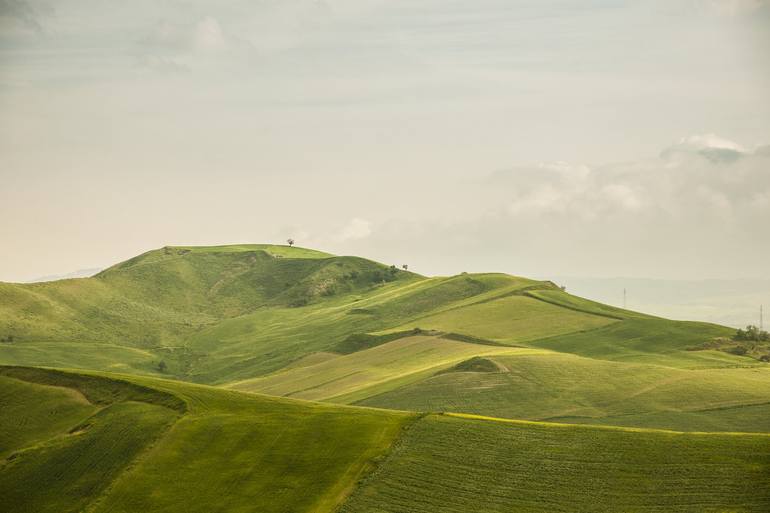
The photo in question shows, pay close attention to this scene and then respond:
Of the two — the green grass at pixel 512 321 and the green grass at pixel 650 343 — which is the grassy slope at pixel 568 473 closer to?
the green grass at pixel 650 343

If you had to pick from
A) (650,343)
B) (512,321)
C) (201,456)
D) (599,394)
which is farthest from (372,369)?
(201,456)

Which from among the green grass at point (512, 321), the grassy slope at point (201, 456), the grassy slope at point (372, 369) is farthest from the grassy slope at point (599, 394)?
the green grass at point (512, 321)

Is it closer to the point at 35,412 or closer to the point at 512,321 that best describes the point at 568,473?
the point at 35,412

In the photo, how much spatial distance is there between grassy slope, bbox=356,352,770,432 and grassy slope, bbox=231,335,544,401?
29.2 feet

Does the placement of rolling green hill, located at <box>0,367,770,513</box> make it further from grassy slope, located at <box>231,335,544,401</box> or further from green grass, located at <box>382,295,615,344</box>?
green grass, located at <box>382,295,615,344</box>

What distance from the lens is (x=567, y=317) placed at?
595 feet

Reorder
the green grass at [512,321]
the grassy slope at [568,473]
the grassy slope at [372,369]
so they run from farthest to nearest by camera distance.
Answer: the green grass at [512,321] → the grassy slope at [372,369] → the grassy slope at [568,473]

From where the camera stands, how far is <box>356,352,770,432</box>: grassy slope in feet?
339

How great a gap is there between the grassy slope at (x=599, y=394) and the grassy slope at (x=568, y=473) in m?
29.4

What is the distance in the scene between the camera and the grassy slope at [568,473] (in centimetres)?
6162

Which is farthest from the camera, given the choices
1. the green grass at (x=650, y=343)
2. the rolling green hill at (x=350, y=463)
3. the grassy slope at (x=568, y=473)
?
the green grass at (x=650, y=343)

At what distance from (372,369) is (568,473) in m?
81.4

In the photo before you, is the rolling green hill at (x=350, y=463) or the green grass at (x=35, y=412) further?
the green grass at (x=35, y=412)

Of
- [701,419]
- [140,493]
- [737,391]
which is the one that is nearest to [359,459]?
[140,493]
